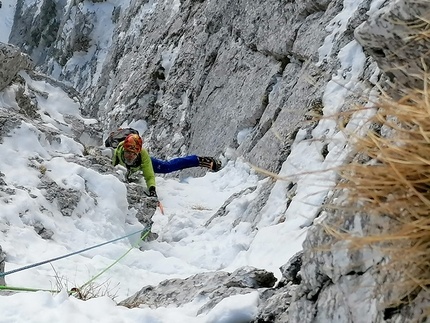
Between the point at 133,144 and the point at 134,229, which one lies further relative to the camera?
the point at 133,144

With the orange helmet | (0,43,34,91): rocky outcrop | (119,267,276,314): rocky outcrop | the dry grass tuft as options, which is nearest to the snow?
(119,267,276,314): rocky outcrop

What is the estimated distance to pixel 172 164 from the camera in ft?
37.1

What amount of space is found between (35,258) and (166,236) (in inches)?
99.0

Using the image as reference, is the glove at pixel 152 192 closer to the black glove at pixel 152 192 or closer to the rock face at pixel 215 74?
the black glove at pixel 152 192

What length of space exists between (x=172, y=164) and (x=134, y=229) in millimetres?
3684

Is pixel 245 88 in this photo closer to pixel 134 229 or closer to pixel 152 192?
pixel 152 192

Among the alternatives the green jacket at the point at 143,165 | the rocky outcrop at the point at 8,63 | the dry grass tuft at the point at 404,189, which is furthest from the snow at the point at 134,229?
the rocky outcrop at the point at 8,63

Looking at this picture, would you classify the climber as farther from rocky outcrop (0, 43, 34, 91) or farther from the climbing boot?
rocky outcrop (0, 43, 34, 91)

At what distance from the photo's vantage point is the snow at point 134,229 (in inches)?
134

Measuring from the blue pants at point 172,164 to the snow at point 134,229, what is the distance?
2.63ft

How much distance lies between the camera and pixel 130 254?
663 centimetres

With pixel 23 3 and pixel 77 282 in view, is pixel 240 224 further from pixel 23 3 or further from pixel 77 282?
pixel 23 3

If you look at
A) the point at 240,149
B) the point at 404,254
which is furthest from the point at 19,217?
the point at 404,254

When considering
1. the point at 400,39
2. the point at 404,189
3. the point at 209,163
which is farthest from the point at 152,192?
the point at 404,189
